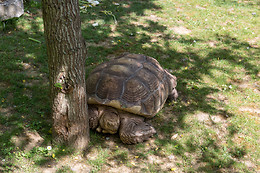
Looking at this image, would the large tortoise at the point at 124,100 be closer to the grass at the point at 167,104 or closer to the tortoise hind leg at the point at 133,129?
the tortoise hind leg at the point at 133,129

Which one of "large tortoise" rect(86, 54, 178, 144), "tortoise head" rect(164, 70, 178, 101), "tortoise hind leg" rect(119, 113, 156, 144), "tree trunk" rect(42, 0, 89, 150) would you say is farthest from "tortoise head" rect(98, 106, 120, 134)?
"tortoise head" rect(164, 70, 178, 101)

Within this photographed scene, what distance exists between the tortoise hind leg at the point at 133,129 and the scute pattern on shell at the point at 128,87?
16 cm

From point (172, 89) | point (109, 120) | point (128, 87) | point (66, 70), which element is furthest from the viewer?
point (172, 89)

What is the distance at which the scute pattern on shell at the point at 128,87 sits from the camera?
13.2ft

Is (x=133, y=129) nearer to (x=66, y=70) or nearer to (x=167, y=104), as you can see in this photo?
(x=167, y=104)

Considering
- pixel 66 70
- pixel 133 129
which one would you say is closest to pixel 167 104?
pixel 133 129

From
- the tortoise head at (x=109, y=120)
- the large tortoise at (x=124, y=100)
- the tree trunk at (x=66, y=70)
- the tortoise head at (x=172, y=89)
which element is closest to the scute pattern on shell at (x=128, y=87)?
the large tortoise at (x=124, y=100)

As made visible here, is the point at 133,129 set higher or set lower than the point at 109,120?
lower

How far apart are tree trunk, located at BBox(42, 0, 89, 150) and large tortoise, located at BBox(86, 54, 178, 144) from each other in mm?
398

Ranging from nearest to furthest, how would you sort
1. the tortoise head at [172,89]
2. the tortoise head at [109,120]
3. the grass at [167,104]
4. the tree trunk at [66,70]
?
1. the tree trunk at [66,70]
2. the grass at [167,104]
3. the tortoise head at [109,120]
4. the tortoise head at [172,89]

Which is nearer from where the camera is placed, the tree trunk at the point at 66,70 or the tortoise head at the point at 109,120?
the tree trunk at the point at 66,70

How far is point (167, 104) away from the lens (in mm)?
5055

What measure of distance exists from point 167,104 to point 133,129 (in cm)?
128

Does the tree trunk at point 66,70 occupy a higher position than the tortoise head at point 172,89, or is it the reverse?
the tree trunk at point 66,70
